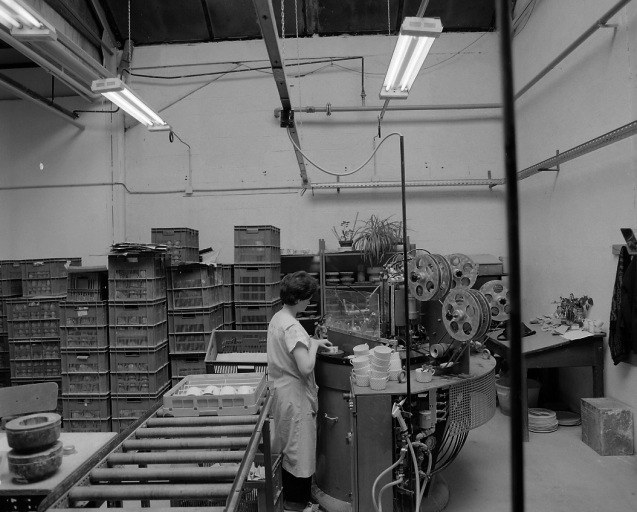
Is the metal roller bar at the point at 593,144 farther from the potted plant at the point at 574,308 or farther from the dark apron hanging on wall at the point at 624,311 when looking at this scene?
the potted plant at the point at 574,308

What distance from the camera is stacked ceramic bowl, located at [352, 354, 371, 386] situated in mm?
2172

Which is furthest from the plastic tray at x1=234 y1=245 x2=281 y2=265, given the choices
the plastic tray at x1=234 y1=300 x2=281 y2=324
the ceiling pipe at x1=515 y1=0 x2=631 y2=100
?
the ceiling pipe at x1=515 y1=0 x2=631 y2=100

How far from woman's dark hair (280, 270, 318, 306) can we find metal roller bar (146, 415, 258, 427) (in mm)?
813

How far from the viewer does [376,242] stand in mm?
4758

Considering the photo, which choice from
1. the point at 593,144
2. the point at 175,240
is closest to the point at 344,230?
the point at 175,240

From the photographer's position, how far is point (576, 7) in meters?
3.92

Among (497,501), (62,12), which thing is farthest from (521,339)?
(62,12)

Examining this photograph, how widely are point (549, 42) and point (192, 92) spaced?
4.32 metres

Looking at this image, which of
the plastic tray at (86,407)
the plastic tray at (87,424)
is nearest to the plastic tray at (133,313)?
the plastic tray at (86,407)

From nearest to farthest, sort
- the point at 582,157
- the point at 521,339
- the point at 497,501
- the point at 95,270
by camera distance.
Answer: the point at 521,339 < the point at 497,501 < the point at 95,270 < the point at 582,157

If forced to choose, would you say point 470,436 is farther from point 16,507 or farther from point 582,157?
point 16,507

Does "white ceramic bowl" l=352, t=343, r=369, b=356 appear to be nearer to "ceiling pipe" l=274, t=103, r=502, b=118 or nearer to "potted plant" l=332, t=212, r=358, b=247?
"potted plant" l=332, t=212, r=358, b=247

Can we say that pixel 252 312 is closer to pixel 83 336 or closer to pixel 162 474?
pixel 83 336

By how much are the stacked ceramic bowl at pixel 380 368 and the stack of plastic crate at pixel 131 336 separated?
2.27 m
